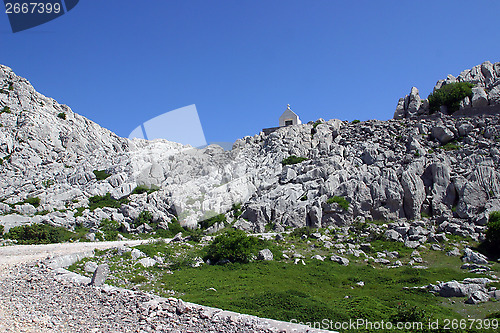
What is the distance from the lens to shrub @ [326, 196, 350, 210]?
34.3 meters

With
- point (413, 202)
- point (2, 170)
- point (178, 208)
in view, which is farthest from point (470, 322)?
point (2, 170)

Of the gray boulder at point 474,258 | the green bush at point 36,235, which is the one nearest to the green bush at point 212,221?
the green bush at point 36,235

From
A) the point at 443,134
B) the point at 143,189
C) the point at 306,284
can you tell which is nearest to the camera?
the point at 306,284

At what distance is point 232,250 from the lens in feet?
76.9

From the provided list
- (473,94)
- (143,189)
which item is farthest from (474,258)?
(143,189)

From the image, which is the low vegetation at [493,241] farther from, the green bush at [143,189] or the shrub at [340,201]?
the green bush at [143,189]

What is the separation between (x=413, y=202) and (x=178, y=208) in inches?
1042

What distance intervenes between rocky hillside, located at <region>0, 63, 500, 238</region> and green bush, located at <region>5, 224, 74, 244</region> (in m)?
2.58

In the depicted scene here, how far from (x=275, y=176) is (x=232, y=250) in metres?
21.0

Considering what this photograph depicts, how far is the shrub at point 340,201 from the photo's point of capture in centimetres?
3435

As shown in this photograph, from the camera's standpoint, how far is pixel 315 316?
12383mm

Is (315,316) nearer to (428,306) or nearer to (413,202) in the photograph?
(428,306)

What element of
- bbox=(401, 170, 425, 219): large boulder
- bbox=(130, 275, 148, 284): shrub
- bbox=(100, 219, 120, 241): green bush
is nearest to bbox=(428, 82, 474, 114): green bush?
bbox=(401, 170, 425, 219): large boulder

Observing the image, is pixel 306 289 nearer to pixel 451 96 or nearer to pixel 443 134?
pixel 443 134
